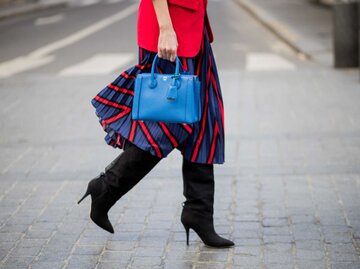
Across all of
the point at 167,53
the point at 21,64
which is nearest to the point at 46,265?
the point at 167,53

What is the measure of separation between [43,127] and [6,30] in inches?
498

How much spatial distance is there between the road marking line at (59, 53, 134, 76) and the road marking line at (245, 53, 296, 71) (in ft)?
5.79

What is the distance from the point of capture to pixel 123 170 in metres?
4.32

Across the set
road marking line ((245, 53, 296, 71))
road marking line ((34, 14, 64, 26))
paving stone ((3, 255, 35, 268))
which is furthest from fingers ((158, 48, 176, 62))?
road marking line ((34, 14, 64, 26))

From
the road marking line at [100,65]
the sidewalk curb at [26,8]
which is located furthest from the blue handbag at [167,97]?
the sidewalk curb at [26,8]

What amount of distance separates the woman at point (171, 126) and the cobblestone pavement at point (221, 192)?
259mm

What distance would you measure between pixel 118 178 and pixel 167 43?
741 mm

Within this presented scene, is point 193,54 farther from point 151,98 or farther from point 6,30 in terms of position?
point 6,30

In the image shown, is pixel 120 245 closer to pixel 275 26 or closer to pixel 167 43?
pixel 167 43

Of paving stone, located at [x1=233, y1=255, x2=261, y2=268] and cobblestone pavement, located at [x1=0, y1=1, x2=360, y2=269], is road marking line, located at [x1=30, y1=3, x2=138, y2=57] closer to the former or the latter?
cobblestone pavement, located at [x1=0, y1=1, x2=360, y2=269]

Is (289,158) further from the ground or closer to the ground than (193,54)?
closer to the ground

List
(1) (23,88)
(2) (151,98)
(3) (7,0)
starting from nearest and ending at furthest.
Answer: (2) (151,98) → (1) (23,88) → (3) (7,0)

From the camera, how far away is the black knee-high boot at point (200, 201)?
4383 mm

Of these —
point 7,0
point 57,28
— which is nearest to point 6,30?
point 57,28
